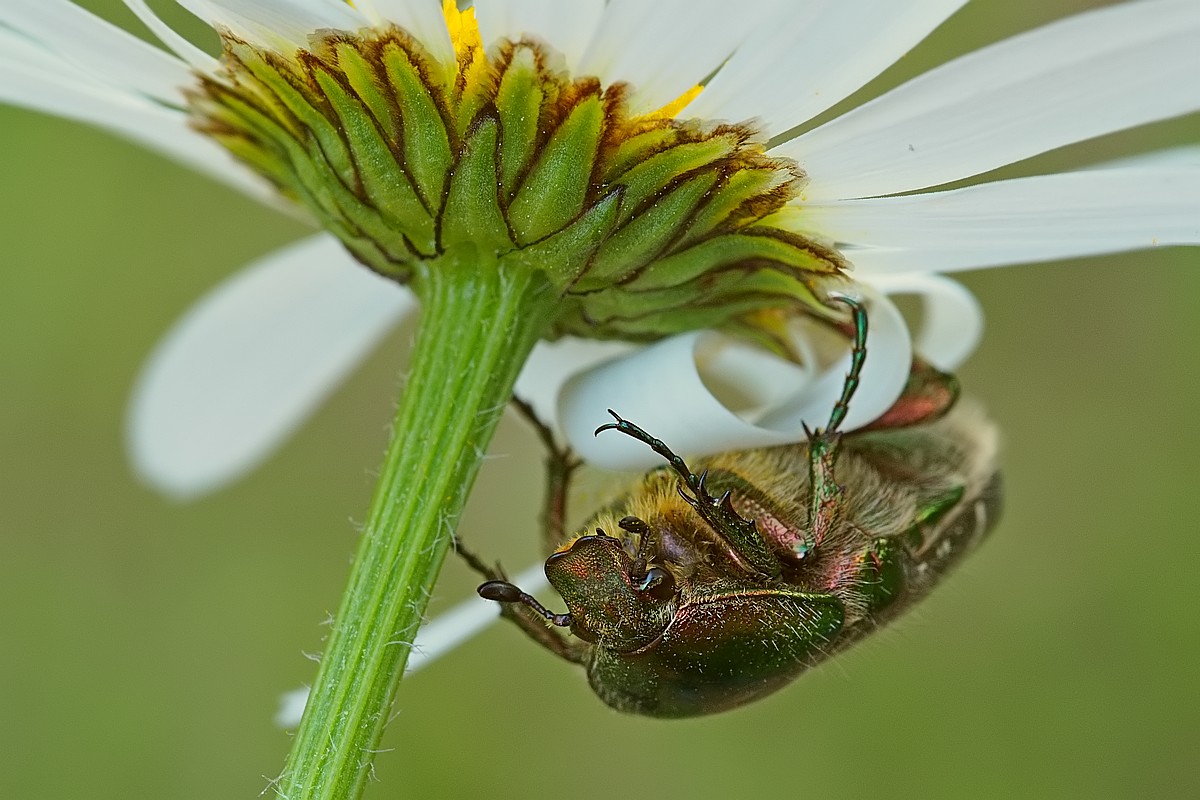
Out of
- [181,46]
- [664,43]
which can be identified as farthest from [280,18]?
[664,43]

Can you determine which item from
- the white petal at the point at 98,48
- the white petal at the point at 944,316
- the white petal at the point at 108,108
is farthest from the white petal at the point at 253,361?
the white petal at the point at 944,316

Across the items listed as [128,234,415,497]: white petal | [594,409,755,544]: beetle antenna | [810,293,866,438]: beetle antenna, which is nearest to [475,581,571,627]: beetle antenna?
[594,409,755,544]: beetle antenna

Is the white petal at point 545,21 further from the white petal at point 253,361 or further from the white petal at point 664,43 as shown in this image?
the white petal at point 253,361

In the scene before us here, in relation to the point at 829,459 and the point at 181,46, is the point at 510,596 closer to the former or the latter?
the point at 829,459

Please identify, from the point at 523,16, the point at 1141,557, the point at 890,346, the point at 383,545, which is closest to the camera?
the point at 523,16

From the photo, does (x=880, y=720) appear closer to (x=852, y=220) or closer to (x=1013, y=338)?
(x=1013, y=338)

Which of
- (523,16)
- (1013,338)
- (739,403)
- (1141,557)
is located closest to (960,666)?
(1141,557)
